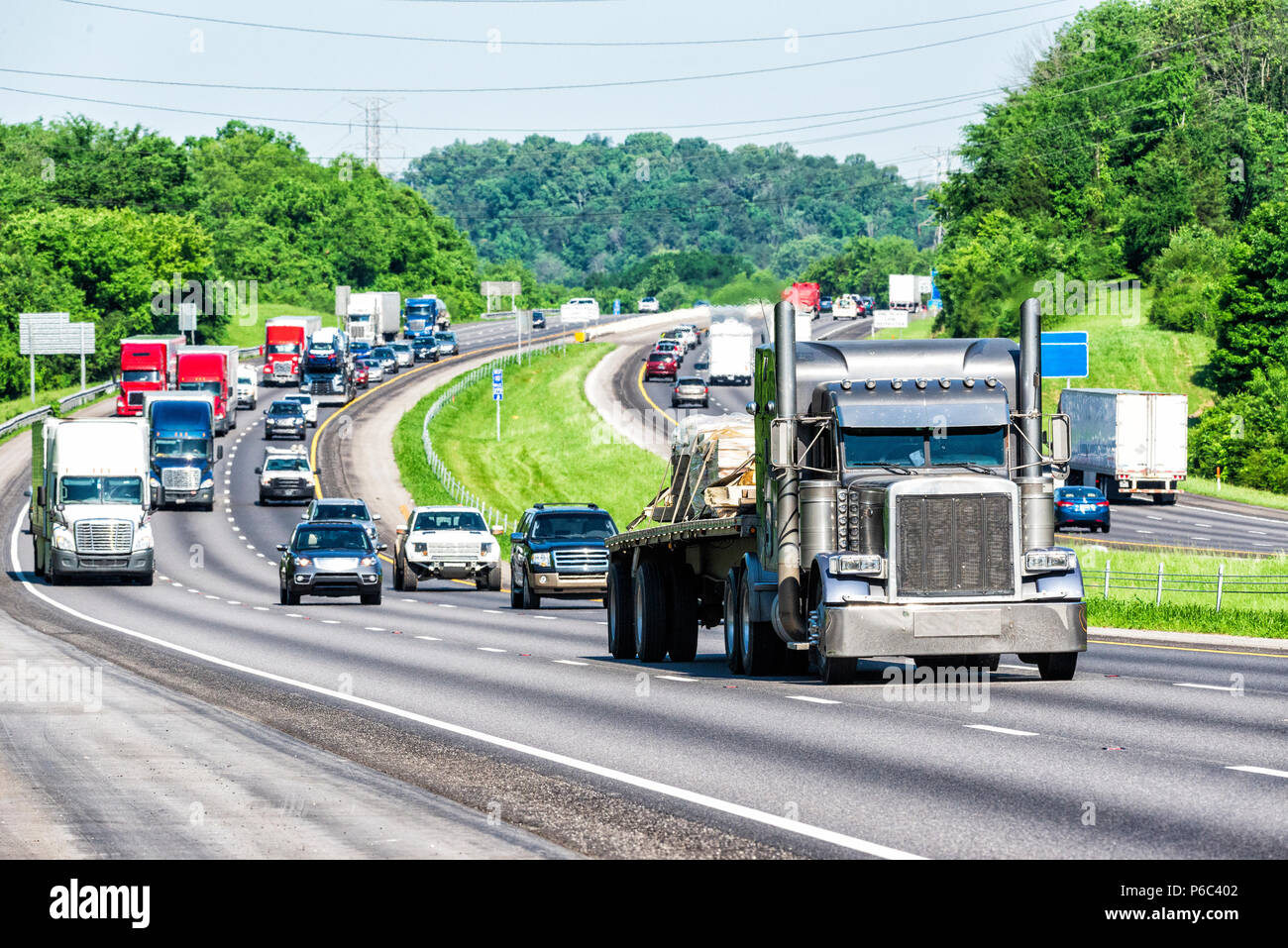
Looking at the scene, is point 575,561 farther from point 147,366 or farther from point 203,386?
point 147,366

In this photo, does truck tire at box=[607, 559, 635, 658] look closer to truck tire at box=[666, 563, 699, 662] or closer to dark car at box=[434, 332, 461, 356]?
truck tire at box=[666, 563, 699, 662]

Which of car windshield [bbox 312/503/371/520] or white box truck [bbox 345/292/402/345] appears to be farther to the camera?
white box truck [bbox 345/292/402/345]

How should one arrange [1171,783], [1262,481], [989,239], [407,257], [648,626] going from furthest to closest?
[407,257], [989,239], [1262,481], [648,626], [1171,783]

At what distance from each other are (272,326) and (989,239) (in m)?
51.2

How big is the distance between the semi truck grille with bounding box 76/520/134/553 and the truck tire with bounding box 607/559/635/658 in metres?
23.9

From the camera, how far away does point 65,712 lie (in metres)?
17.5

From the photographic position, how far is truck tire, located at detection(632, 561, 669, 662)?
23.1 metres

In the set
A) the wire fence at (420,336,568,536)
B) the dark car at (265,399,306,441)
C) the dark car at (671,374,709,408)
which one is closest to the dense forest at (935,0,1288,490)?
the dark car at (671,374,709,408)

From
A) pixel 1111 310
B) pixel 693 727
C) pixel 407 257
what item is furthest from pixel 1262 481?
pixel 407 257

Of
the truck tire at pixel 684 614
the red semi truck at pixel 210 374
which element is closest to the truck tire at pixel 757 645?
the truck tire at pixel 684 614

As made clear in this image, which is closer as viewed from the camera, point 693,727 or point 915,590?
point 693,727

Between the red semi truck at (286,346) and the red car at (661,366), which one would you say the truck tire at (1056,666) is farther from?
the red car at (661,366)

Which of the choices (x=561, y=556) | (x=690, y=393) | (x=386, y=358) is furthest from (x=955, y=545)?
(x=386, y=358)

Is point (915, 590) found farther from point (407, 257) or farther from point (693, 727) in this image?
point (407, 257)
